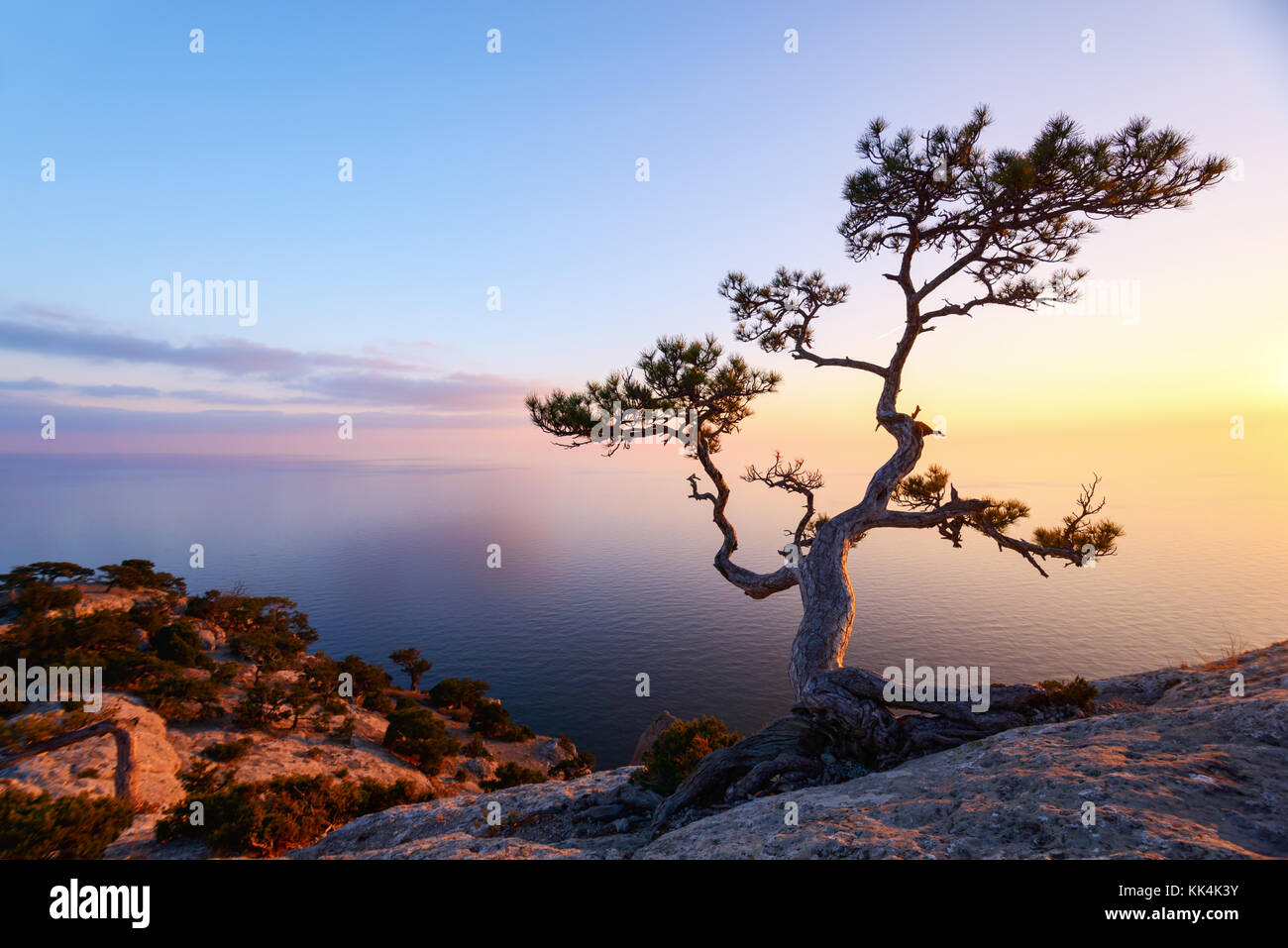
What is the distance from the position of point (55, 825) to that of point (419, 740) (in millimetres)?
26454

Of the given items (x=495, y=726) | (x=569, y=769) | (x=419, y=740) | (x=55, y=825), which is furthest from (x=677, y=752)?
(x=495, y=726)

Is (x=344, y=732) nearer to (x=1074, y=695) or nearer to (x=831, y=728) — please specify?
(x=831, y=728)

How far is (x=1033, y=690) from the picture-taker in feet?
27.7

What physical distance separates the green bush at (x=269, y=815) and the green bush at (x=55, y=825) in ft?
8.82

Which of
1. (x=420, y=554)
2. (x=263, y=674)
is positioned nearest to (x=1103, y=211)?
A: (x=263, y=674)

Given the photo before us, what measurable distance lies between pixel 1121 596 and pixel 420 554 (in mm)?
184577

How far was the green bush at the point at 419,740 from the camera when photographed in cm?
3428

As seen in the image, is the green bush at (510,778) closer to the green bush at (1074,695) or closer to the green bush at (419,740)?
the green bush at (419,740)

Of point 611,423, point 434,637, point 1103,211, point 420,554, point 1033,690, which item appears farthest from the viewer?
point 420,554

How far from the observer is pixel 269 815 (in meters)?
14.5

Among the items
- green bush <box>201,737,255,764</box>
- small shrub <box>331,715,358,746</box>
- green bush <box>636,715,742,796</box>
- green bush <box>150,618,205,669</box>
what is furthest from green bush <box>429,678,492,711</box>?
green bush <box>636,715,742,796</box>

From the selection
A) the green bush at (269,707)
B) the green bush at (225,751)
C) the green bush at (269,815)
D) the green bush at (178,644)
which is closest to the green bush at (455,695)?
the green bush at (269,707)

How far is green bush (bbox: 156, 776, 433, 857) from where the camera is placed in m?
13.9
